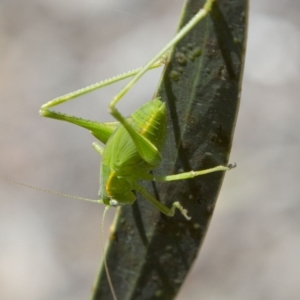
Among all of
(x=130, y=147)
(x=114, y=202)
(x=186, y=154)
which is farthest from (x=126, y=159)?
(x=186, y=154)

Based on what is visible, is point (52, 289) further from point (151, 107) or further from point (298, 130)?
point (151, 107)

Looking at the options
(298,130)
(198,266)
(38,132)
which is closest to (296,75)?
(298,130)

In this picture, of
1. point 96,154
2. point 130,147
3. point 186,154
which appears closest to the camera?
point 186,154

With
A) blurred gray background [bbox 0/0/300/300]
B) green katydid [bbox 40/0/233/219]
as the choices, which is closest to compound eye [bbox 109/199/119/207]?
green katydid [bbox 40/0/233/219]

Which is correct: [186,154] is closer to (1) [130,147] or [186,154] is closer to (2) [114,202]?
(1) [130,147]

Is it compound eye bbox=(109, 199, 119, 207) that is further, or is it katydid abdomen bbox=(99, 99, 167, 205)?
compound eye bbox=(109, 199, 119, 207)

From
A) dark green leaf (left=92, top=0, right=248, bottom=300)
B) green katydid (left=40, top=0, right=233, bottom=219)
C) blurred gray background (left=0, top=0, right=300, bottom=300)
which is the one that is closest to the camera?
dark green leaf (left=92, top=0, right=248, bottom=300)

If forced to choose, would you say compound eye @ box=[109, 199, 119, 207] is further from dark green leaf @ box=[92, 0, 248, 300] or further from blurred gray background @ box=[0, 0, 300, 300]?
blurred gray background @ box=[0, 0, 300, 300]
